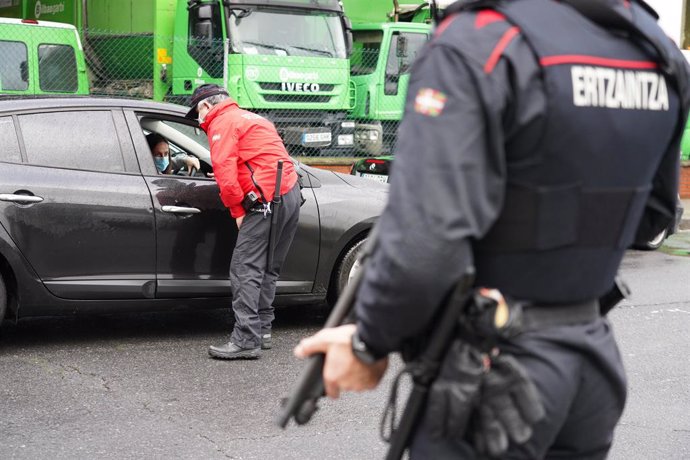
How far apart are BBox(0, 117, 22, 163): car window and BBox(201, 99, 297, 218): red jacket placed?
110 centimetres

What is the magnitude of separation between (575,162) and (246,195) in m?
4.30

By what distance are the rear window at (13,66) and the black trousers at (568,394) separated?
41.2ft

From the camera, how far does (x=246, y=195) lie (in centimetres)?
625

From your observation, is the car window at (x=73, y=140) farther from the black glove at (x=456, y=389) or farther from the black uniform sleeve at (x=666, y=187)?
the black glove at (x=456, y=389)

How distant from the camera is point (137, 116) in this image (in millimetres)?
6520

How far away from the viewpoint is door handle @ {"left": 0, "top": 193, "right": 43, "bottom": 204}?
5945mm

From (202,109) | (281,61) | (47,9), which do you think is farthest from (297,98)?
(202,109)

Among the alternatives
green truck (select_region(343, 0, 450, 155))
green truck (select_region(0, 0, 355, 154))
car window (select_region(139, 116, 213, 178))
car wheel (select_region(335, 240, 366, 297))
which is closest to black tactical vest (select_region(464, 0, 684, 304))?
car window (select_region(139, 116, 213, 178))

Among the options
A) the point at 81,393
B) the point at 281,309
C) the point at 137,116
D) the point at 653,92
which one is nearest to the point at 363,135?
the point at 281,309

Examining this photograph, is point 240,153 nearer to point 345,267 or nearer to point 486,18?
point 345,267

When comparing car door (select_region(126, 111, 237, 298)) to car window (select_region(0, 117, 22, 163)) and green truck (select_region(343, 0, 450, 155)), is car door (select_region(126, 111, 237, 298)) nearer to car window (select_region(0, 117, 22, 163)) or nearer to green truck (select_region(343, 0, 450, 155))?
car window (select_region(0, 117, 22, 163))

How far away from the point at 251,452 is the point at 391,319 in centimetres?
283

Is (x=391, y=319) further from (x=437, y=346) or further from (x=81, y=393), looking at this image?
(x=81, y=393)

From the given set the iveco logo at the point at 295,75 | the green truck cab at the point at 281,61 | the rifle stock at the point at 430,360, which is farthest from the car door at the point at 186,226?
the iveco logo at the point at 295,75
